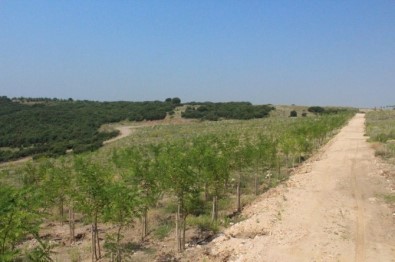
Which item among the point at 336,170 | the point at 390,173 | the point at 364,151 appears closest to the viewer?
the point at 390,173

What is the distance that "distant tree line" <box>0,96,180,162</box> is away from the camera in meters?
68.0

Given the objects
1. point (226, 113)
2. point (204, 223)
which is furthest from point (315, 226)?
point (226, 113)

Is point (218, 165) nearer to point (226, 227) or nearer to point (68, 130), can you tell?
point (226, 227)

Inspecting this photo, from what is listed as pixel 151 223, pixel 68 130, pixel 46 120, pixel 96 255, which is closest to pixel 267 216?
pixel 151 223

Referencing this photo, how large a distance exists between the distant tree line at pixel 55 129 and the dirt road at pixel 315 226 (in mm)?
43699

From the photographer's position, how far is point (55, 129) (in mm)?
88500

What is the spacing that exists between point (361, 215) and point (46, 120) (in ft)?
309

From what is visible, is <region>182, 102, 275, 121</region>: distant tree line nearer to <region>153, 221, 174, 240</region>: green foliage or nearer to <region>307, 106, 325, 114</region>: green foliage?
<region>307, 106, 325, 114</region>: green foliage

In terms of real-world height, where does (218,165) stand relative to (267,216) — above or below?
above

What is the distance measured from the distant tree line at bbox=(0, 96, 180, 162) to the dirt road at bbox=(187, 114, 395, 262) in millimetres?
43699

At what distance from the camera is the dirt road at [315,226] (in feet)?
44.4

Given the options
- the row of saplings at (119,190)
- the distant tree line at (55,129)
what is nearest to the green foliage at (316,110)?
the distant tree line at (55,129)

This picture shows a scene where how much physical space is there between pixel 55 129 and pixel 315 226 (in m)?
80.7

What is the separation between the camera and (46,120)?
330 feet
